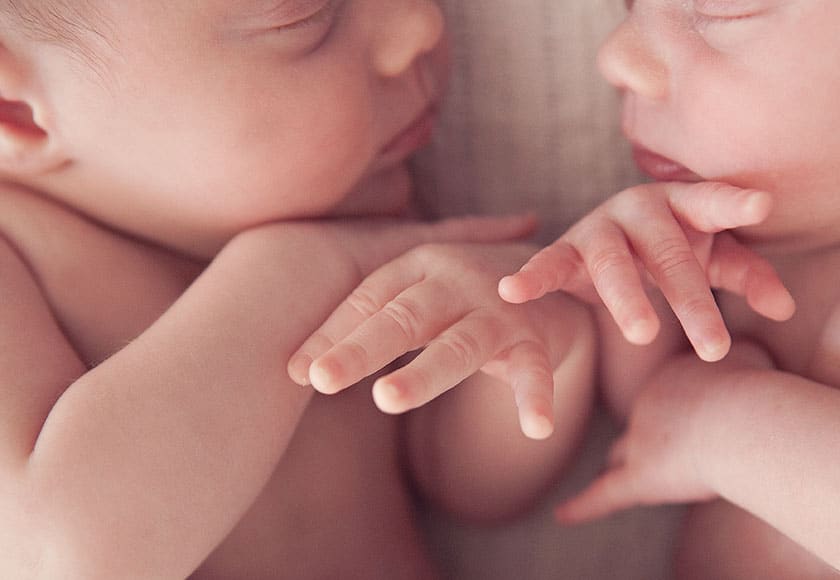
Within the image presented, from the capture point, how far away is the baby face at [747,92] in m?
0.64

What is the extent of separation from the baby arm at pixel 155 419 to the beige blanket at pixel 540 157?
0.34 meters

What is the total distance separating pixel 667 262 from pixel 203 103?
0.37 metres

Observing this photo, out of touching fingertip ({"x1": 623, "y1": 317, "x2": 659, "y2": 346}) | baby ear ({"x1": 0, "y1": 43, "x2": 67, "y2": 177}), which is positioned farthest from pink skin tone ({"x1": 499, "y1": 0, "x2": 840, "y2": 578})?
baby ear ({"x1": 0, "y1": 43, "x2": 67, "y2": 177})

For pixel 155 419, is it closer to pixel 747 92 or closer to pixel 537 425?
pixel 537 425

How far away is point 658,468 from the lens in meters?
0.83

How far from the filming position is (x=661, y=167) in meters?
0.79

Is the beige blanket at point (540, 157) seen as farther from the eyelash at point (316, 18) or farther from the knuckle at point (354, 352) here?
the knuckle at point (354, 352)

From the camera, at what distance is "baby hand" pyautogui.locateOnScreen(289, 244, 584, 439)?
1.99ft

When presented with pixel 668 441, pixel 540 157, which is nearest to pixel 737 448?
pixel 668 441

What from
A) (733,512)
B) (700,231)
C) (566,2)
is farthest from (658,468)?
(566,2)

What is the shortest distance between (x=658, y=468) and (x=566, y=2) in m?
0.48

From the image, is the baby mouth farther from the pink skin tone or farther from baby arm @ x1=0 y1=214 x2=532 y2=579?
baby arm @ x1=0 y1=214 x2=532 y2=579

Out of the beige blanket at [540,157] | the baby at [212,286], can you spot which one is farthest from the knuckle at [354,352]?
the beige blanket at [540,157]

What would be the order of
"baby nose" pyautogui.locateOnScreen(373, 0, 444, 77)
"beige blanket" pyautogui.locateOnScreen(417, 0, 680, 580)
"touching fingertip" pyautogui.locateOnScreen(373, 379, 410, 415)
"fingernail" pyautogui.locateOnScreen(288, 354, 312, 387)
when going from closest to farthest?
"touching fingertip" pyautogui.locateOnScreen(373, 379, 410, 415) < "fingernail" pyautogui.locateOnScreen(288, 354, 312, 387) < "baby nose" pyautogui.locateOnScreen(373, 0, 444, 77) < "beige blanket" pyautogui.locateOnScreen(417, 0, 680, 580)
